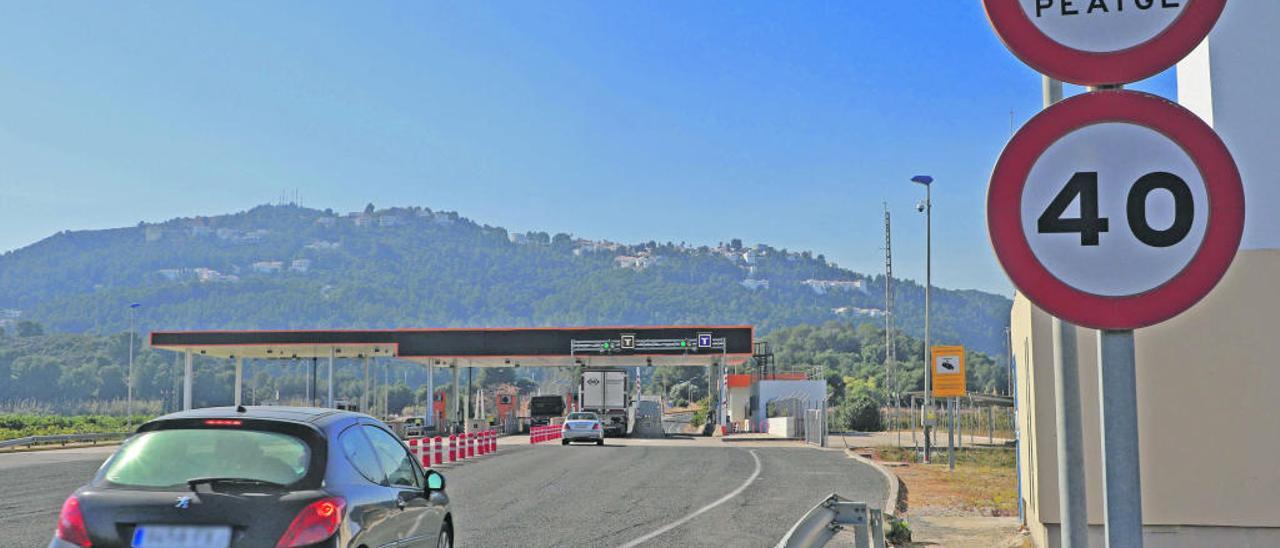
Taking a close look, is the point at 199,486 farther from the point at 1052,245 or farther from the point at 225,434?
the point at 1052,245

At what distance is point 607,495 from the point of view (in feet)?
67.7

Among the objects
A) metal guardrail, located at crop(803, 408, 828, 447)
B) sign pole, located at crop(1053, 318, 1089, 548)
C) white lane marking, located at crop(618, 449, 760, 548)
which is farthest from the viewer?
metal guardrail, located at crop(803, 408, 828, 447)

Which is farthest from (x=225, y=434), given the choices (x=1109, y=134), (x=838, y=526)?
(x=1109, y=134)

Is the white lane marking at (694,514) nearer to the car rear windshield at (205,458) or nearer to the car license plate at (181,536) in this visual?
the car rear windshield at (205,458)

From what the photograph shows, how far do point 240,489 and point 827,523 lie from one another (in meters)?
3.43

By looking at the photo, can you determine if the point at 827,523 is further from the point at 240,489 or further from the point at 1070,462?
the point at 1070,462

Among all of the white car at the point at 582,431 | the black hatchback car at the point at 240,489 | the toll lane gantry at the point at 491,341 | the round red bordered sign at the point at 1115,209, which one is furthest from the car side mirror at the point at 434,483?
the toll lane gantry at the point at 491,341

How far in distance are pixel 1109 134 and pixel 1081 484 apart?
1.13 m

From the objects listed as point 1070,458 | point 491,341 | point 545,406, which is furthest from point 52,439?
point 1070,458

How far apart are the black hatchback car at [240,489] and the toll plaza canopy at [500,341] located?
52523 millimetres

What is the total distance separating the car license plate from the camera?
664 centimetres

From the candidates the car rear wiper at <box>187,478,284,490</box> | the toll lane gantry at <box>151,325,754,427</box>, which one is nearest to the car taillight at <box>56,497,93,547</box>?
the car rear wiper at <box>187,478,284,490</box>

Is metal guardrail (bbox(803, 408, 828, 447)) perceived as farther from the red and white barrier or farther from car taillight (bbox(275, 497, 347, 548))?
car taillight (bbox(275, 497, 347, 548))

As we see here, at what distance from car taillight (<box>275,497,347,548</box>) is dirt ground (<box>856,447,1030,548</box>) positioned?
8.50m
